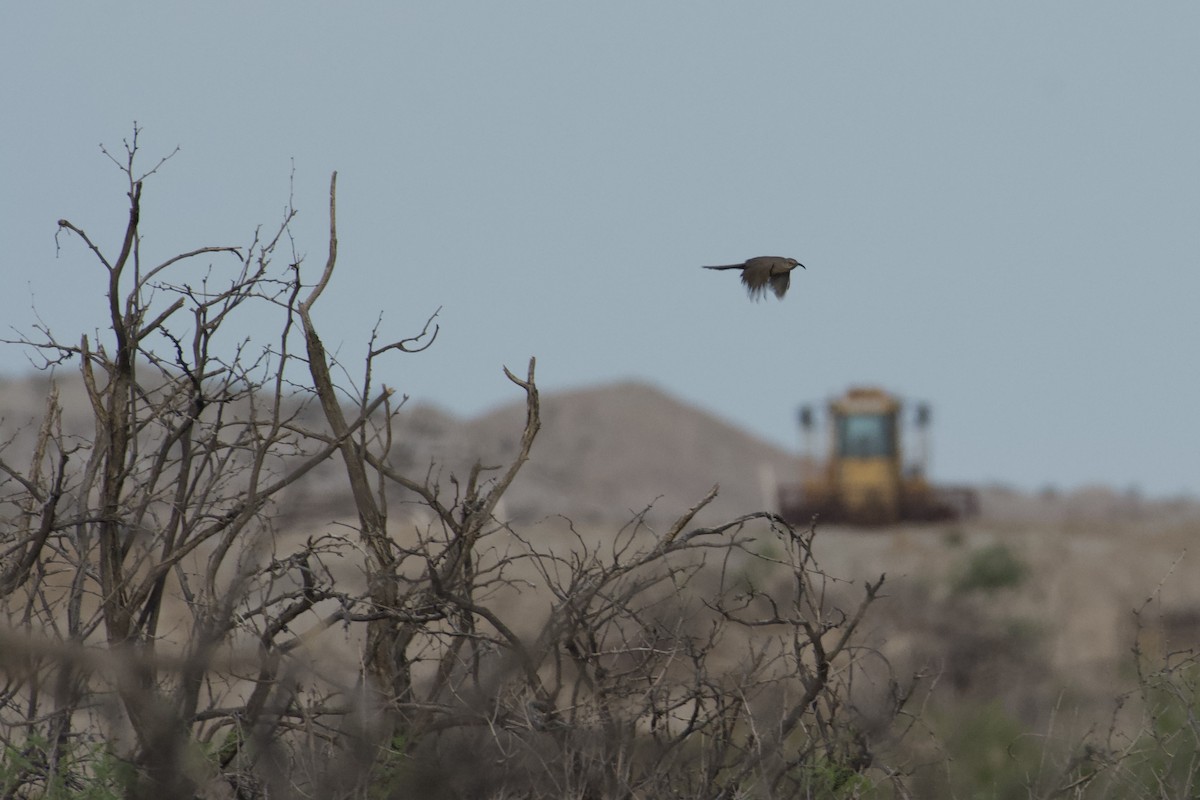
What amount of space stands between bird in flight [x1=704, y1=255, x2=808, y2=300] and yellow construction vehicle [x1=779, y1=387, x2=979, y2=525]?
3218 centimetres

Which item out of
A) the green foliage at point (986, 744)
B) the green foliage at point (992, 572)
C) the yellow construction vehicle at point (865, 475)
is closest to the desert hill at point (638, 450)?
the yellow construction vehicle at point (865, 475)

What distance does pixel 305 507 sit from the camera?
517 cm

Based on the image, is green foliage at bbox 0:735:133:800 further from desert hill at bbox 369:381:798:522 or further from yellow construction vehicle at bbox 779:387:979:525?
desert hill at bbox 369:381:798:522

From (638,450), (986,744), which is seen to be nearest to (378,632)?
(986,744)

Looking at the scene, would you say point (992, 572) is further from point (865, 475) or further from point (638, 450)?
point (638, 450)

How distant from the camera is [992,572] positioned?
108 feet

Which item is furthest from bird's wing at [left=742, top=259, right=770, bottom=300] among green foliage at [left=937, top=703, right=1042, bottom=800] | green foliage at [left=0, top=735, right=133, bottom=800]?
green foliage at [left=937, top=703, right=1042, bottom=800]

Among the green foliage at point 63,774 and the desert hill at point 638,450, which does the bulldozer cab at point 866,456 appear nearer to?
the green foliage at point 63,774

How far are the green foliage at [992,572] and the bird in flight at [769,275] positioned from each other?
93.4ft

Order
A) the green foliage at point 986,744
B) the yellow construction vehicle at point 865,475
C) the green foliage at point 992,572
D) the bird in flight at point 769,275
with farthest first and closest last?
the yellow construction vehicle at point 865,475
the green foliage at point 992,572
the green foliage at point 986,744
the bird in flight at point 769,275

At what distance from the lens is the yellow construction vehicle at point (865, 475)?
125 ft

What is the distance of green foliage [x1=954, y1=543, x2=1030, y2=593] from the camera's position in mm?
32406

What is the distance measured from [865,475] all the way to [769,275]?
35482 millimetres

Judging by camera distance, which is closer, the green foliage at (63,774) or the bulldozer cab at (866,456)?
the green foliage at (63,774)
